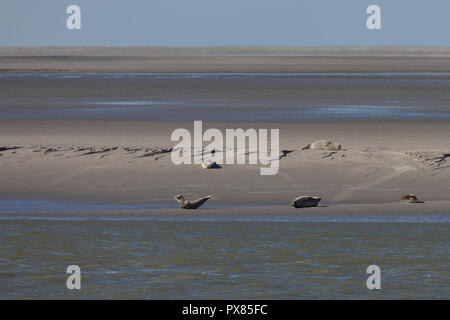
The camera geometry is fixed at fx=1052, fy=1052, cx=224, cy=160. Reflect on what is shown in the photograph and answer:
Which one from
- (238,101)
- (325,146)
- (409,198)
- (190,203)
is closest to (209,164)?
(325,146)

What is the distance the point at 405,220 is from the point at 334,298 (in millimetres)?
4854

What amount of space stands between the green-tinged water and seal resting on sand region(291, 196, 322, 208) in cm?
122

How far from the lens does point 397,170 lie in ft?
62.2

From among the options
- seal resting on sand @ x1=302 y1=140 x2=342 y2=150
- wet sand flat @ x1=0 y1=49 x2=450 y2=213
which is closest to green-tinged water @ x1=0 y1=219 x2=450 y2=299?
wet sand flat @ x1=0 y1=49 x2=450 y2=213

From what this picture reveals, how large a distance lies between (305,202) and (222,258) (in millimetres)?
3927


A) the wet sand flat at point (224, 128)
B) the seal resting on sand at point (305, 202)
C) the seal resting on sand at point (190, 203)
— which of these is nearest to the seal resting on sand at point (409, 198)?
the wet sand flat at point (224, 128)

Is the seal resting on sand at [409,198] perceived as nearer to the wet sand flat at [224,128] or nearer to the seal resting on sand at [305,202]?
the wet sand flat at [224,128]

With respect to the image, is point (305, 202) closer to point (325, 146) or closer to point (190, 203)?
point (190, 203)

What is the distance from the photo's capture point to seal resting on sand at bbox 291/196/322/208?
1595 centimetres

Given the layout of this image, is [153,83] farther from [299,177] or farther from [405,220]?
[405,220]

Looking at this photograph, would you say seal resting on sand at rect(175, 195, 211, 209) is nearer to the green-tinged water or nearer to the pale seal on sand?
the green-tinged water

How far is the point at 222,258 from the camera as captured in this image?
12.3 meters

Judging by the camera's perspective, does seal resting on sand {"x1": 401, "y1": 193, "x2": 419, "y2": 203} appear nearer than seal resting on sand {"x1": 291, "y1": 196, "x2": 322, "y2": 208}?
No

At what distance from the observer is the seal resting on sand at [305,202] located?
15953mm
